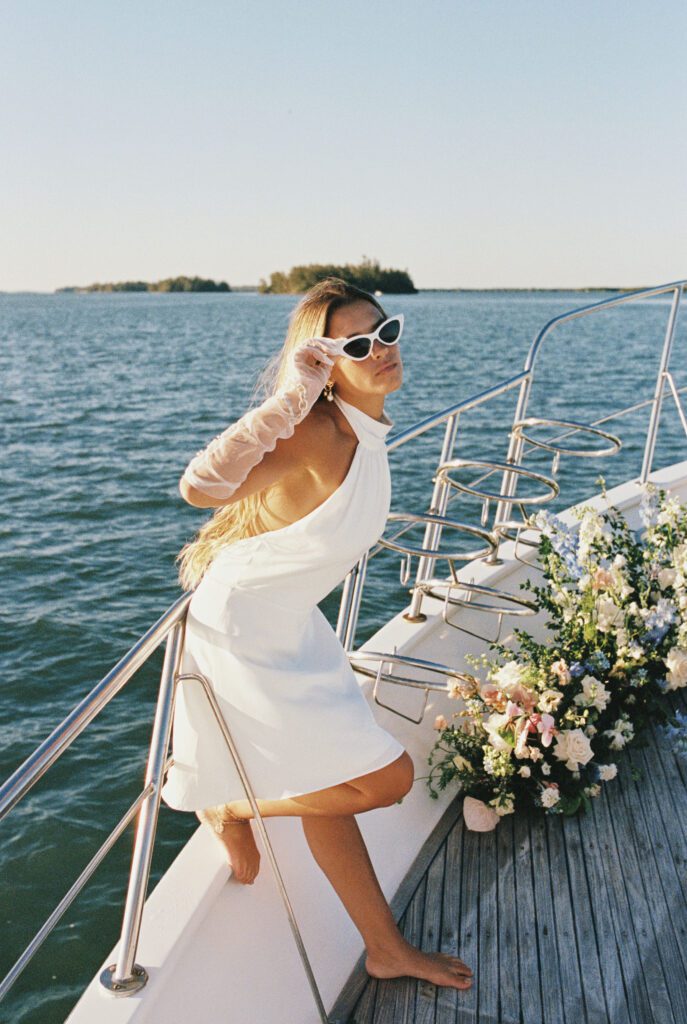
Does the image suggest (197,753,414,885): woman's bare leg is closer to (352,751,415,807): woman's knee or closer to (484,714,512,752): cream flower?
(352,751,415,807): woman's knee

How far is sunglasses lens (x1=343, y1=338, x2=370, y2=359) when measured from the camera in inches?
66.7

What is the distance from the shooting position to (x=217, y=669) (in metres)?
1.73

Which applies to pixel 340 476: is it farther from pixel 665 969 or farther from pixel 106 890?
pixel 106 890

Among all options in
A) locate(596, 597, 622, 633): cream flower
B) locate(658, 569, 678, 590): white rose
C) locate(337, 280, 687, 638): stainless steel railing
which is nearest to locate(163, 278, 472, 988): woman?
locate(337, 280, 687, 638): stainless steel railing

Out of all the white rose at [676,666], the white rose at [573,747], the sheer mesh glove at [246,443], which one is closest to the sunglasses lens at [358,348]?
the sheer mesh glove at [246,443]

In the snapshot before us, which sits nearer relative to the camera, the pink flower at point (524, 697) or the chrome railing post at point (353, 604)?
the pink flower at point (524, 697)

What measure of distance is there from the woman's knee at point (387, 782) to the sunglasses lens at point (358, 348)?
30.3 inches

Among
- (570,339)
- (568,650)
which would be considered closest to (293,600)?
(568,650)

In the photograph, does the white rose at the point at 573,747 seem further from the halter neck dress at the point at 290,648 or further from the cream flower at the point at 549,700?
the halter neck dress at the point at 290,648

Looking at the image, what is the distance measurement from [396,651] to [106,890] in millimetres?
Answer: 2101

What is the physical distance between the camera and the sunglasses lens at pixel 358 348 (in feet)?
5.56

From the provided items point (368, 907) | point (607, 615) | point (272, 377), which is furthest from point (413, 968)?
point (272, 377)

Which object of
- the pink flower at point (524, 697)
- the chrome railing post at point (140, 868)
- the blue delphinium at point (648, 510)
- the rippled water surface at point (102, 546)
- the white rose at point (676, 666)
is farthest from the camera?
→ the rippled water surface at point (102, 546)

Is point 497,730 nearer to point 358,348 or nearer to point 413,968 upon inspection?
point 413,968
